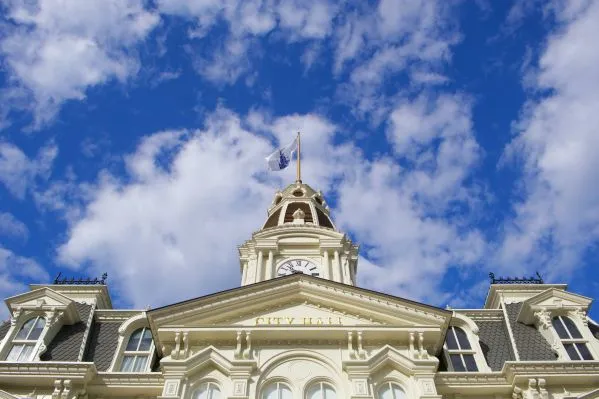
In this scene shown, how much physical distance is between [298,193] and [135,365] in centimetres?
2414

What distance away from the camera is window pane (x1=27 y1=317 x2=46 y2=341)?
2828 centimetres

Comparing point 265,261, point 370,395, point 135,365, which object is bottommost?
point 370,395

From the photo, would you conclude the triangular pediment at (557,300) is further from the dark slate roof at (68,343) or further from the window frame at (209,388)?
the dark slate roof at (68,343)

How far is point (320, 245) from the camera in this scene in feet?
132

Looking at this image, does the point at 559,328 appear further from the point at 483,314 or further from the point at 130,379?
the point at 130,379

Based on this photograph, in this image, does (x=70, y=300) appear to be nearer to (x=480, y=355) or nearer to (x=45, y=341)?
(x=45, y=341)

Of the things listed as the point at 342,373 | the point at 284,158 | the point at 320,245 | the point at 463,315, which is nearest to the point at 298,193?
the point at 284,158

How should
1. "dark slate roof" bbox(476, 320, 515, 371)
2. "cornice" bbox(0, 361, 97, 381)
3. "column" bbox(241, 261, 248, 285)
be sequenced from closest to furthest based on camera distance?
"cornice" bbox(0, 361, 97, 381) < "dark slate roof" bbox(476, 320, 515, 371) < "column" bbox(241, 261, 248, 285)

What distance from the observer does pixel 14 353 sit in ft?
90.0

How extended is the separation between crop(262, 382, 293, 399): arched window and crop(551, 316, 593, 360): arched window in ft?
42.6

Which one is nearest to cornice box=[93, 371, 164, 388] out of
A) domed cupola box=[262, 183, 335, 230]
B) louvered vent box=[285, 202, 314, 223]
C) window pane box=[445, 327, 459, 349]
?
window pane box=[445, 327, 459, 349]

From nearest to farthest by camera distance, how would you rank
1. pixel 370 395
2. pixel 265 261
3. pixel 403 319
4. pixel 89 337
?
pixel 370 395
pixel 403 319
pixel 89 337
pixel 265 261

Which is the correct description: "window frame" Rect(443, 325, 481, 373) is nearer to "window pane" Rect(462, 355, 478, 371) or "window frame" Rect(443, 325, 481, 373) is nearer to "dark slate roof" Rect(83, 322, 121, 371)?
"window pane" Rect(462, 355, 478, 371)

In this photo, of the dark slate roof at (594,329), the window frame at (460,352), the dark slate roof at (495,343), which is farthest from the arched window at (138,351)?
the dark slate roof at (594,329)
